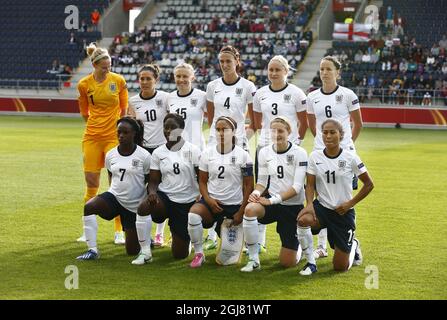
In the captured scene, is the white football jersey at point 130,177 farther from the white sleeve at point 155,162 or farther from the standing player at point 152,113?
the standing player at point 152,113

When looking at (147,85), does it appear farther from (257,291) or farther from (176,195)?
(257,291)

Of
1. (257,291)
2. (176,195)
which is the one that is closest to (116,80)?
(176,195)

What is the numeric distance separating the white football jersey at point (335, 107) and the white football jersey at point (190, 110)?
3.92ft

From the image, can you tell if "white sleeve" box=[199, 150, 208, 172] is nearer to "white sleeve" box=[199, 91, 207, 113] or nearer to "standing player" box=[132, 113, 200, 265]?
"standing player" box=[132, 113, 200, 265]

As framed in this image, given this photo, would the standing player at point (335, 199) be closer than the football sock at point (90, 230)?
Yes

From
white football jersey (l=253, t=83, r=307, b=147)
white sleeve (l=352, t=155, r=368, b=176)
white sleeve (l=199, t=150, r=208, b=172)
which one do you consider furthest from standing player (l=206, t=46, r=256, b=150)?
white sleeve (l=352, t=155, r=368, b=176)

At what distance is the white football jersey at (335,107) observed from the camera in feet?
26.9

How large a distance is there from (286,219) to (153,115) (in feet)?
6.57

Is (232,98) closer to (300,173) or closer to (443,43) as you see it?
(300,173)

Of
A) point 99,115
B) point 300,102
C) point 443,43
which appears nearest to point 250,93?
point 300,102

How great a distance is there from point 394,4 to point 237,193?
2945cm

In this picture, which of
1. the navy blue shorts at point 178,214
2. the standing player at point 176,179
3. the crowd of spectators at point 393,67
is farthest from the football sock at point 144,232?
the crowd of spectators at point 393,67

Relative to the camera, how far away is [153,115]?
8.64 metres

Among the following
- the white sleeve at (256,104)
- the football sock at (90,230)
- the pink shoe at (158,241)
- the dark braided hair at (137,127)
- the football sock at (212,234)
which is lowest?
the pink shoe at (158,241)
